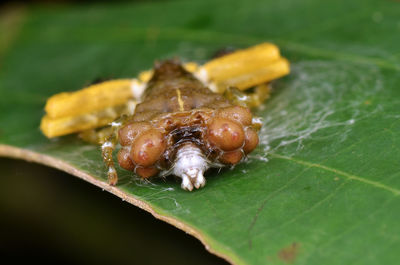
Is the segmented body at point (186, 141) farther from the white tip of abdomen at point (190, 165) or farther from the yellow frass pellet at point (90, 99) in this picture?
the yellow frass pellet at point (90, 99)

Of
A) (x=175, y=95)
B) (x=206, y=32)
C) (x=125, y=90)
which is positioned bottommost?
(x=175, y=95)

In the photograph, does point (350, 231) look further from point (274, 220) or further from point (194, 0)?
point (194, 0)

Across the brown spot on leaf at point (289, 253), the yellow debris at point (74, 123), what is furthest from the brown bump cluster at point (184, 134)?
the yellow debris at point (74, 123)

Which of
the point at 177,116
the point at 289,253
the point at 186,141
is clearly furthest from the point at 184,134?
the point at 289,253

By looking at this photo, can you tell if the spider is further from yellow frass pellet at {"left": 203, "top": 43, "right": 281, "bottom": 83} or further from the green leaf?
the green leaf

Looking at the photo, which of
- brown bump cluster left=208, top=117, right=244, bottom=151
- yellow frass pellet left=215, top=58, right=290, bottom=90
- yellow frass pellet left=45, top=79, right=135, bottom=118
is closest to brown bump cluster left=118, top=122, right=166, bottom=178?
brown bump cluster left=208, top=117, right=244, bottom=151

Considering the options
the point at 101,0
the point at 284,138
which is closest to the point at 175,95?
the point at 284,138
